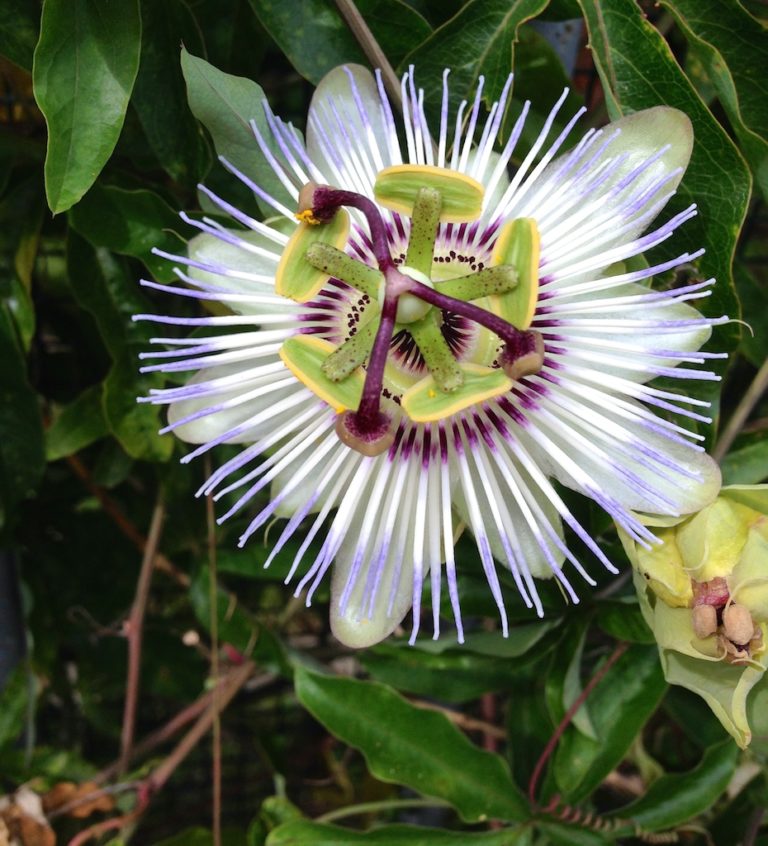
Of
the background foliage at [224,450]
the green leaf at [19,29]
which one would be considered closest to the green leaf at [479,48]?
the background foliage at [224,450]

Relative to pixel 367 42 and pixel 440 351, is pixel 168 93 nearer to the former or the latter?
pixel 367 42

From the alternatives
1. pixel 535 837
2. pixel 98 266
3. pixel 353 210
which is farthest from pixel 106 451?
pixel 535 837

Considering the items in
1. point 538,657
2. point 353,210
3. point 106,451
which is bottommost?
point 538,657

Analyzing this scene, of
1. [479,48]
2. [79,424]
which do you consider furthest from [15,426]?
[479,48]

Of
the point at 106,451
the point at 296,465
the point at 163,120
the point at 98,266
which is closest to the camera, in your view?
the point at 296,465

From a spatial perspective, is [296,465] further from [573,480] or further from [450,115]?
[450,115]

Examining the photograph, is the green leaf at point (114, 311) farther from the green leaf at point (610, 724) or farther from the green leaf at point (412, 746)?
the green leaf at point (610, 724)
